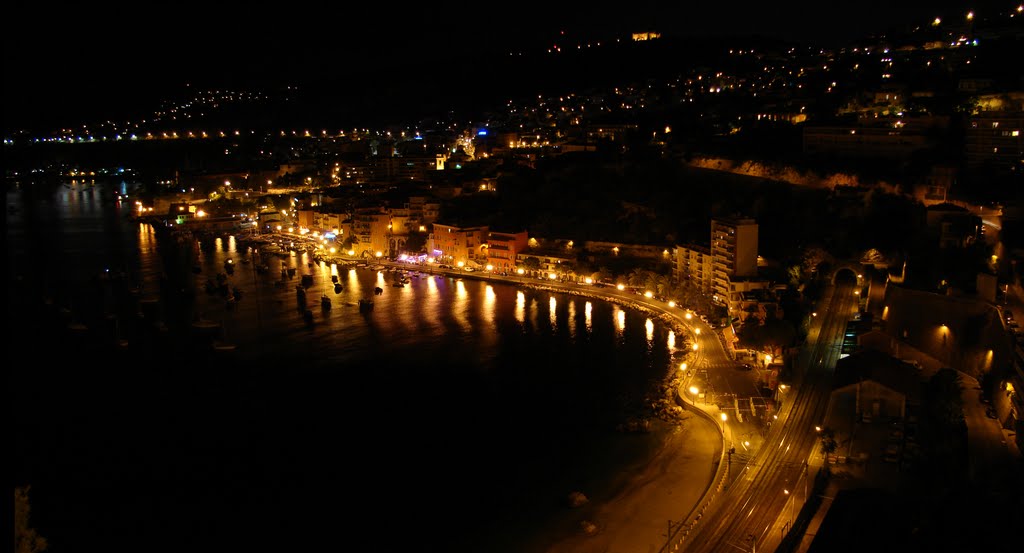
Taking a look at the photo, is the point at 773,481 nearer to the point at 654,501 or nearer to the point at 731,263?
the point at 654,501

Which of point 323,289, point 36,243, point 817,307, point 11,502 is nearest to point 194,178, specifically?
point 36,243

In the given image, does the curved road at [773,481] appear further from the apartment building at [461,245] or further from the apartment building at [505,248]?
the apartment building at [461,245]

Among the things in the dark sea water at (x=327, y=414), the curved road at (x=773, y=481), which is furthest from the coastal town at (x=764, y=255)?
the dark sea water at (x=327, y=414)

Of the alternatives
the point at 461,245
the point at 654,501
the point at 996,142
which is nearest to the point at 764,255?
the point at 996,142

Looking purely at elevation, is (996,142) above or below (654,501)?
above

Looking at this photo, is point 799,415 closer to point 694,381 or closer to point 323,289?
point 694,381
